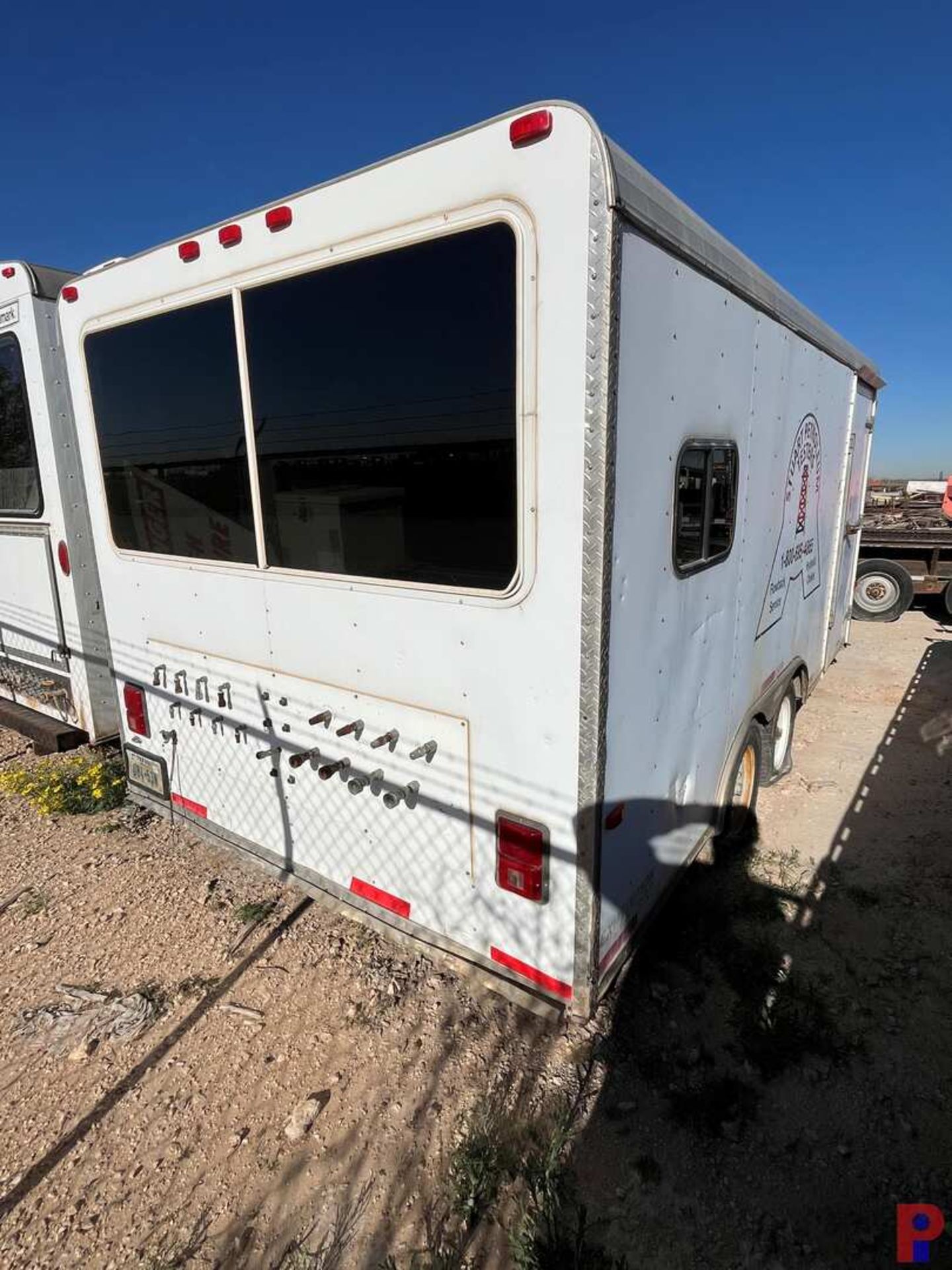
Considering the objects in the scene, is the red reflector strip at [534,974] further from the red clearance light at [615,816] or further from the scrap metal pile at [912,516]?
the scrap metal pile at [912,516]

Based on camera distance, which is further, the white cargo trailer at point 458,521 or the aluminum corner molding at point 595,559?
the white cargo trailer at point 458,521

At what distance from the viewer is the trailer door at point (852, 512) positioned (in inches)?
241

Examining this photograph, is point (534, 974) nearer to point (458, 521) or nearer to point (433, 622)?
point (433, 622)

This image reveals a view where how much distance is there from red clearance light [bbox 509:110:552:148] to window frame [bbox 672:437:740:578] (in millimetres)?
1054

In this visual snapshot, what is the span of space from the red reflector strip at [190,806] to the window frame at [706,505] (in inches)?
107

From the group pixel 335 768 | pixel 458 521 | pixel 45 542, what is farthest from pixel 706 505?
pixel 45 542

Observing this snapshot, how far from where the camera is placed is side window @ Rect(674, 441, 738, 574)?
8.10 ft

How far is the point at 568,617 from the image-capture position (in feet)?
6.70

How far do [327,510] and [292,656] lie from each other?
2.18 feet

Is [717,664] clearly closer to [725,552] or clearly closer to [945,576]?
[725,552]

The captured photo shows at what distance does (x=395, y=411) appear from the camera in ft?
7.43

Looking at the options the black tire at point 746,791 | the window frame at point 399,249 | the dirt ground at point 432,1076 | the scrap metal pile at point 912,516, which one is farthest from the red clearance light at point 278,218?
the scrap metal pile at point 912,516

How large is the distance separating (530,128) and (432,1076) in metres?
3.11

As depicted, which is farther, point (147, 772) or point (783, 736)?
point (783, 736)
